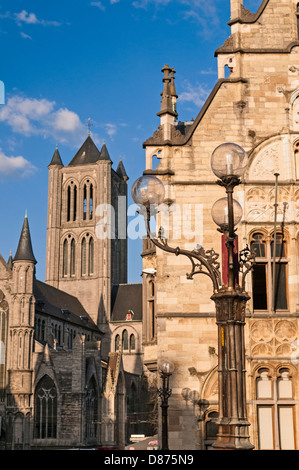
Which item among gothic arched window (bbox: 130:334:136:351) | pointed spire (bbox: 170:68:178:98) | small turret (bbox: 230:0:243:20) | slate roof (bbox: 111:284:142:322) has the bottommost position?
gothic arched window (bbox: 130:334:136:351)

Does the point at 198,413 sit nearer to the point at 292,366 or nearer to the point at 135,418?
the point at 292,366

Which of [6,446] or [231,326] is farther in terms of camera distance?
[6,446]

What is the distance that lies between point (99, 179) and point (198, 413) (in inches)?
3261

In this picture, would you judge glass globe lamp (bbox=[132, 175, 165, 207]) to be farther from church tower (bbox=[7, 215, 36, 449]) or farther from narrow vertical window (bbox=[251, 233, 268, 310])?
church tower (bbox=[7, 215, 36, 449])

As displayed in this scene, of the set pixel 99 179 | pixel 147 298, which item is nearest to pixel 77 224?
pixel 99 179

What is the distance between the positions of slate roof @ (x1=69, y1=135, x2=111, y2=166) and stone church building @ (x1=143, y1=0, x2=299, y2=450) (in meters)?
81.2

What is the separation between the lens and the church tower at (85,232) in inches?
3772

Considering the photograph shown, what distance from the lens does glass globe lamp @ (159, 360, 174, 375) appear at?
16.5 m

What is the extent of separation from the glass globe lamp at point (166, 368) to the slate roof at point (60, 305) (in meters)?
57.2

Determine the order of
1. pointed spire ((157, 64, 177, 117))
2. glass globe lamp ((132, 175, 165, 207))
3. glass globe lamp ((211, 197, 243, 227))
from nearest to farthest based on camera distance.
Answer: glass globe lamp ((211, 197, 243, 227)) < glass globe lamp ((132, 175, 165, 207)) < pointed spire ((157, 64, 177, 117))

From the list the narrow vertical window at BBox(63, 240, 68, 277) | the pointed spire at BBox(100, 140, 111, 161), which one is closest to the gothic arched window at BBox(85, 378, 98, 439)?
the narrow vertical window at BBox(63, 240, 68, 277)

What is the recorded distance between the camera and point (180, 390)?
1667cm

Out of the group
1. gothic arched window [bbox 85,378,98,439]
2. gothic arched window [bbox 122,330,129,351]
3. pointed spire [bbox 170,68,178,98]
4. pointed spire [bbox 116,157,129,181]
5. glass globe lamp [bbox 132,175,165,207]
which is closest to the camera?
glass globe lamp [bbox 132,175,165,207]

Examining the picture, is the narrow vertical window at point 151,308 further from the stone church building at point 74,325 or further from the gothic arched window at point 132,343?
the gothic arched window at point 132,343
